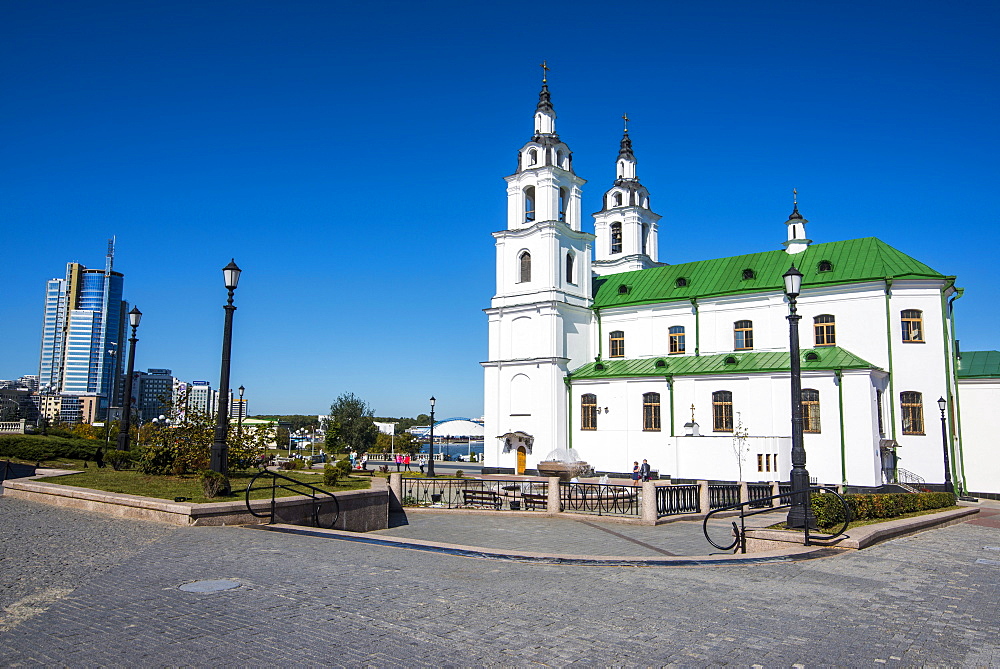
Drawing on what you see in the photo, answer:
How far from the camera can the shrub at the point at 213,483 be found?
1479cm

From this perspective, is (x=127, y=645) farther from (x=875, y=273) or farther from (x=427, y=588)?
(x=875, y=273)

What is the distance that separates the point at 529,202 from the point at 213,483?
118 feet

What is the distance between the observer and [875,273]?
38.6 metres

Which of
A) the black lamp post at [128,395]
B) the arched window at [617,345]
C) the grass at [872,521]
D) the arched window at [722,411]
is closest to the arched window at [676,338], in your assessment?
→ the arched window at [617,345]

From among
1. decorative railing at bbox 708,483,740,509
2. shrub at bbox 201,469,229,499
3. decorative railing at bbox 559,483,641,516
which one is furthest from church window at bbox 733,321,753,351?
shrub at bbox 201,469,229,499

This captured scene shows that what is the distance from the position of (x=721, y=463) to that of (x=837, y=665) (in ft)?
106

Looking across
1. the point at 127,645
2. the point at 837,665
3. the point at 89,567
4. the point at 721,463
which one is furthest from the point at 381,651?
the point at 721,463

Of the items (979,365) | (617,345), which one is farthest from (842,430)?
(617,345)

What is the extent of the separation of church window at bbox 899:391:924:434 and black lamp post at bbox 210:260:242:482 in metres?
33.4

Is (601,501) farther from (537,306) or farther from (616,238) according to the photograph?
(616,238)

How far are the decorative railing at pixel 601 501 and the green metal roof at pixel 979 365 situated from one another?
25.5 m

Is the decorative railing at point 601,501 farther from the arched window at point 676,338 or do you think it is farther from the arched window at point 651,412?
the arched window at point 676,338

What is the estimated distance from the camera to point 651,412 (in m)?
42.2

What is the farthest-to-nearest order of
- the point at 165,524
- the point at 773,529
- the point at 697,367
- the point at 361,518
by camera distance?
1. the point at 697,367
2. the point at 361,518
3. the point at 773,529
4. the point at 165,524
